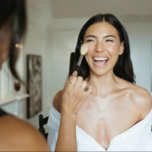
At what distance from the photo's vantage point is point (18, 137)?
240mm

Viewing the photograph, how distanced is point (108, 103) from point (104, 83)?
8cm

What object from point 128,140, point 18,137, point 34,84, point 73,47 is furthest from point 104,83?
point 73,47

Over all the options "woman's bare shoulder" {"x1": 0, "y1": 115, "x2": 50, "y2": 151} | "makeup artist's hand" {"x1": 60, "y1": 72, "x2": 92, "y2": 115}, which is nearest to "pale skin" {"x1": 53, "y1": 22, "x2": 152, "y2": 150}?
"makeup artist's hand" {"x1": 60, "y1": 72, "x2": 92, "y2": 115}

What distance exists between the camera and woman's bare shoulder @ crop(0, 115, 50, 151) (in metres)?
0.24

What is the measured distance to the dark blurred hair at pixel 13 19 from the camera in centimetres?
22

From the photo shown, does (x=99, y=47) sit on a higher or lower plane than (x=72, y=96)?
higher

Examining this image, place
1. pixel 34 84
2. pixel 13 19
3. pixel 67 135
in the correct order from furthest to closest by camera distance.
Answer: pixel 34 84 → pixel 67 135 → pixel 13 19

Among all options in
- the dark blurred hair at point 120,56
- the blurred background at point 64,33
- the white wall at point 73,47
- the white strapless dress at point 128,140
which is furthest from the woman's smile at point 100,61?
the white wall at point 73,47

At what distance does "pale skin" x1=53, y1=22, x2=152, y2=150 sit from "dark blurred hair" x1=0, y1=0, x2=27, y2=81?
452 millimetres

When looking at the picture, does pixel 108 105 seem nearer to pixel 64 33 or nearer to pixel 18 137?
pixel 18 137

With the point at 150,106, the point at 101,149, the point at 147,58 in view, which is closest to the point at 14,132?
the point at 101,149

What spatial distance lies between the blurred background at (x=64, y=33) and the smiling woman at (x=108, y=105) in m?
1.20

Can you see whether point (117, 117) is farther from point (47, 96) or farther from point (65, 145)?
point (47, 96)

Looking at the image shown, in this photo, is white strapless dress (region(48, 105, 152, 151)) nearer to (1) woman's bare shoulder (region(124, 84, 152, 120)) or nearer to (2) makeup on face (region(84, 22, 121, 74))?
(1) woman's bare shoulder (region(124, 84, 152, 120))
